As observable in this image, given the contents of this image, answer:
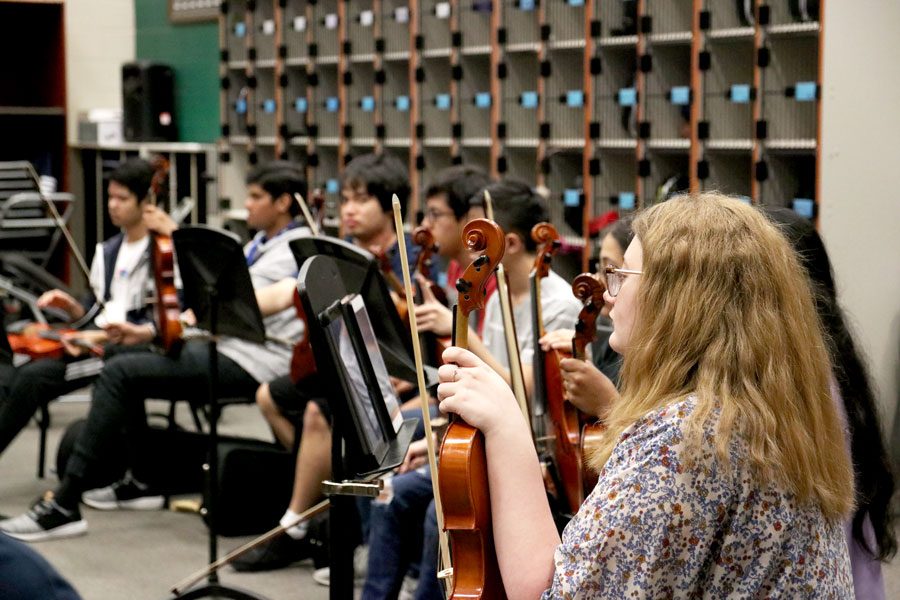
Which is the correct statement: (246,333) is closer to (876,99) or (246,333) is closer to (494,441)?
(494,441)

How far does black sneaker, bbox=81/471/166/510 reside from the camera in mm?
4262

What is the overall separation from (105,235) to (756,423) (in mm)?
7759

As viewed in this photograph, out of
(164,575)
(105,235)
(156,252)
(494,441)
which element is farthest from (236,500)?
(105,235)

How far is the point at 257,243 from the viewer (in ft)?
14.0

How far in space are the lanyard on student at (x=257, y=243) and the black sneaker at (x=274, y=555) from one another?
1.00 metres

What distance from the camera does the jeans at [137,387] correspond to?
388 cm

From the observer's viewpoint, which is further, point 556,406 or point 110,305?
point 110,305


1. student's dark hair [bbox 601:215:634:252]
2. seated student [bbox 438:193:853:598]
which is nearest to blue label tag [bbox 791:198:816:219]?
student's dark hair [bbox 601:215:634:252]

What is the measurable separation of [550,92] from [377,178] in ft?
5.68

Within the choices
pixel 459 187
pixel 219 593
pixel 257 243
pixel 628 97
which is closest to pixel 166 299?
pixel 257 243

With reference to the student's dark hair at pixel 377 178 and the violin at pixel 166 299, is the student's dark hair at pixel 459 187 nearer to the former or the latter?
the student's dark hair at pixel 377 178

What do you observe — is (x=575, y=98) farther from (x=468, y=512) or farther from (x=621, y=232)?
(x=468, y=512)

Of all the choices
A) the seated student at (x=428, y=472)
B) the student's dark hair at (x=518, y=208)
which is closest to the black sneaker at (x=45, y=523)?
the seated student at (x=428, y=472)

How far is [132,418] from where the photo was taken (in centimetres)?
407
